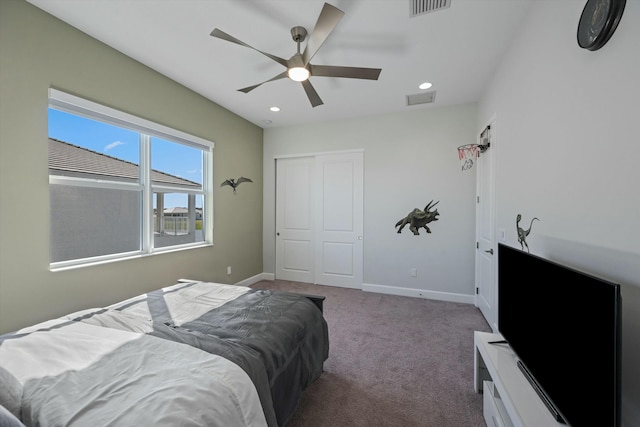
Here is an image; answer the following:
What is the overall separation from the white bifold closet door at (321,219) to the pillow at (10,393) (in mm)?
3738

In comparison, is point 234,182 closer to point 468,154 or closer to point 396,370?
point 396,370

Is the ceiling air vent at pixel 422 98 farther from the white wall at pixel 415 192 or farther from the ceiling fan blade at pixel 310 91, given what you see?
the ceiling fan blade at pixel 310 91

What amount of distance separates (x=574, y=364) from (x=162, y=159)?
378 cm

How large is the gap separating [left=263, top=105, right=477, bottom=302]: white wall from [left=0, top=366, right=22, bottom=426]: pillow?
3.77 m

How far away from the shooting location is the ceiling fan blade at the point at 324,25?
152 centimetres

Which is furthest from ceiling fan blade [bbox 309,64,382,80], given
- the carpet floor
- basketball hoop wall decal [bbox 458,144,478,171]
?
the carpet floor

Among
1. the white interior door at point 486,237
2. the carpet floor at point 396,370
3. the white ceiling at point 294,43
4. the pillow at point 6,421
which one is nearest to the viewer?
the pillow at point 6,421

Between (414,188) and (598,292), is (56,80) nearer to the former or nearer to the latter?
(598,292)

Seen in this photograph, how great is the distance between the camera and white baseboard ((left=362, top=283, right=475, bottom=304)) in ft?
12.0

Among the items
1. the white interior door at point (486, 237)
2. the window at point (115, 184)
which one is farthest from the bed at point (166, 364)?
the white interior door at point (486, 237)

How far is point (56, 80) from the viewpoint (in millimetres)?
2047

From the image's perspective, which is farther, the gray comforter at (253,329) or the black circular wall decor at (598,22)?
the gray comforter at (253,329)

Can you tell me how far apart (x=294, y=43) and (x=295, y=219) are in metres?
2.91

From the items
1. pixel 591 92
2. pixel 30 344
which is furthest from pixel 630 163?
pixel 30 344
